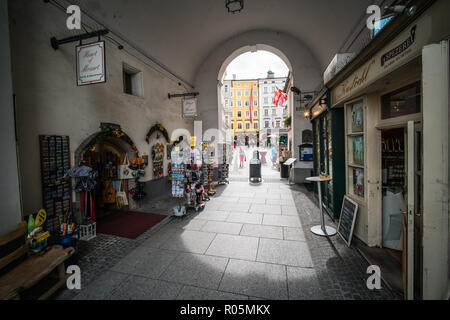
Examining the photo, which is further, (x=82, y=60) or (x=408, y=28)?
(x=82, y=60)

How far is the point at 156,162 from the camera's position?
8.11m

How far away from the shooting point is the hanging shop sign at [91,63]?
159 inches

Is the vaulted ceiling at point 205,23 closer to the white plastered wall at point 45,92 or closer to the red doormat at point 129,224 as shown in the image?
the white plastered wall at point 45,92

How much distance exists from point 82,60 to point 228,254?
200 inches

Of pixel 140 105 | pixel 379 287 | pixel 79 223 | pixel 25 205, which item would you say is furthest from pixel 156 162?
pixel 379 287

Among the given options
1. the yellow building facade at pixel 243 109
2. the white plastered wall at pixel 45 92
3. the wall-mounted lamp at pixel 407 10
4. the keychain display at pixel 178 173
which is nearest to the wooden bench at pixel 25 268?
the white plastered wall at pixel 45 92

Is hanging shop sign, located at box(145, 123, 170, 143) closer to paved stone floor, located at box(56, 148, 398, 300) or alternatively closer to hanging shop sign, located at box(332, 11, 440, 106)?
paved stone floor, located at box(56, 148, 398, 300)

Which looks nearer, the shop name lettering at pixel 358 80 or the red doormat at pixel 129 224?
the shop name lettering at pixel 358 80

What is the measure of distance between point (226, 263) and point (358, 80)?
4172 millimetres

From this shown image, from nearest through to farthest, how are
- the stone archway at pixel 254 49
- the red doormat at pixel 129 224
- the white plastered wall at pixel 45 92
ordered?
the white plastered wall at pixel 45 92 → the red doormat at pixel 129 224 → the stone archway at pixel 254 49

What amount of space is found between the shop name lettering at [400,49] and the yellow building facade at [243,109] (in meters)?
42.3
